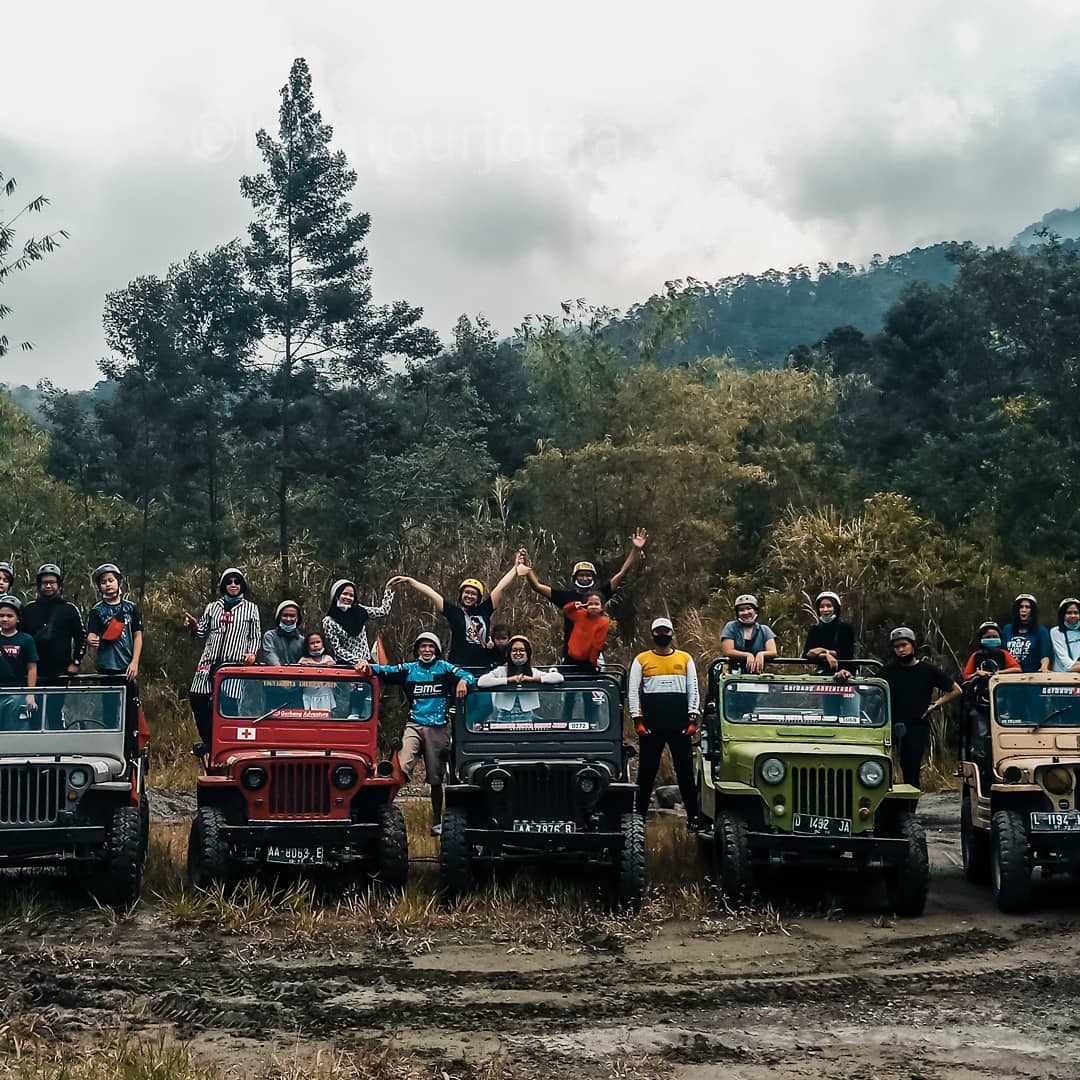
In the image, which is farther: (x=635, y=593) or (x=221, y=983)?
(x=635, y=593)

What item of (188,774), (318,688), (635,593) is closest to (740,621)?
(318,688)

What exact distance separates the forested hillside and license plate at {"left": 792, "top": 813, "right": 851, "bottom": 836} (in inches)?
377

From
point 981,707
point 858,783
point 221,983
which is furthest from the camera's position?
point 981,707

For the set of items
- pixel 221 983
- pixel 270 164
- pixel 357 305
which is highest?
pixel 270 164

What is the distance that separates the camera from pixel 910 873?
427 inches

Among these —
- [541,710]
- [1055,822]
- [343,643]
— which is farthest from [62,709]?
[1055,822]

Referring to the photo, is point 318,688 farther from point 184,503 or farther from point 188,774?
point 184,503

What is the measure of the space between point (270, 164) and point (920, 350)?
59.0 feet

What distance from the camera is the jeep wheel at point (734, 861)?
35.6 ft

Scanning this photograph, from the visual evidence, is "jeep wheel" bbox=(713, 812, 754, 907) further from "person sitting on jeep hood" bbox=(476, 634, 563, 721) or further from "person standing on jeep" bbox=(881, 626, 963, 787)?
"person standing on jeep" bbox=(881, 626, 963, 787)

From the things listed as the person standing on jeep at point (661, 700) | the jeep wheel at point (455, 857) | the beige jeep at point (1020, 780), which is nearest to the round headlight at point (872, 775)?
the beige jeep at point (1020, 780)

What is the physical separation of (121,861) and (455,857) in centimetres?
248

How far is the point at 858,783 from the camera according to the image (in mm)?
11156

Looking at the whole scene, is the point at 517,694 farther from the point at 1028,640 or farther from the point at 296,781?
the point at 1028,640
